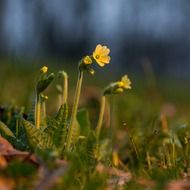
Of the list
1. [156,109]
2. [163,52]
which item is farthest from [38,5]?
[156,109]

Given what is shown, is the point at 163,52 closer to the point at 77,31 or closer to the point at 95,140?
the point at 77,31

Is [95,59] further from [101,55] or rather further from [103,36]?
[103,36]

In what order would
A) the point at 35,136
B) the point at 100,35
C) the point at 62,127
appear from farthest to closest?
the point at 100,35 < the point at 62,127 < the point at 35,136

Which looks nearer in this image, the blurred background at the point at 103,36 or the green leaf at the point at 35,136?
the green leaf at the point at 35,136

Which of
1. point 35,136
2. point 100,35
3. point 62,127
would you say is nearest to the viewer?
point 35,136

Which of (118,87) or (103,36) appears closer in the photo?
(118,87)

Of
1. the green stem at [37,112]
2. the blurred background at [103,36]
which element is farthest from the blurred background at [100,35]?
the green stem at [37,112]

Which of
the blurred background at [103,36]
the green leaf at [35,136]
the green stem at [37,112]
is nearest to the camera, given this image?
the green leaf at [35,136]

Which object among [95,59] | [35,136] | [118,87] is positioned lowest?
[35,136]

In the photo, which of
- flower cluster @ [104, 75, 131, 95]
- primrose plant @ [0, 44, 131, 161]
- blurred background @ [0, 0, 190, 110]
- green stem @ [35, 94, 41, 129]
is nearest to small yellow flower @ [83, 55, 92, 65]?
primrose plant @ [0, 44, 131, 161]

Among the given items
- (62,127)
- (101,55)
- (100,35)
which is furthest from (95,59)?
(100,35)

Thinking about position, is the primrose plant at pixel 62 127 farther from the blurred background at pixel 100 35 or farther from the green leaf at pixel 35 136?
the blurred background at pixel 100 35
